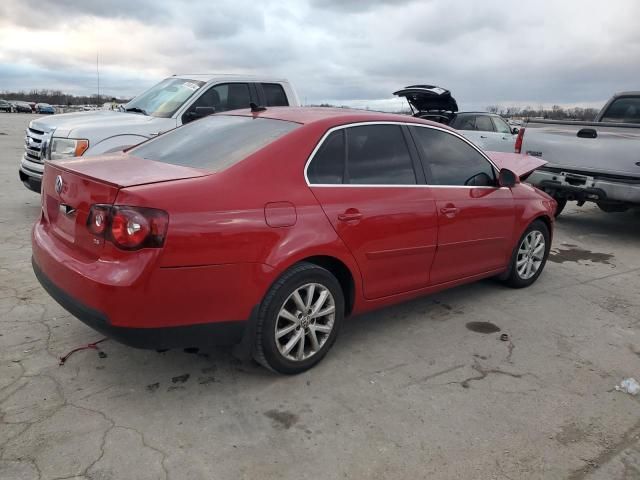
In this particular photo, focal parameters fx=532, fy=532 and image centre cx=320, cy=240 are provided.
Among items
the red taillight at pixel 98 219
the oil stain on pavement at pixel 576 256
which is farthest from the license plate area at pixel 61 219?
the oil stain on pavement at pixel 576 256

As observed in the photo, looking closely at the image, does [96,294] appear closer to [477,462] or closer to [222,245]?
[222,245]

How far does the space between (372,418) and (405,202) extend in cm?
153

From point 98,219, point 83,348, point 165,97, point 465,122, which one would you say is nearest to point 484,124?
point 465,122

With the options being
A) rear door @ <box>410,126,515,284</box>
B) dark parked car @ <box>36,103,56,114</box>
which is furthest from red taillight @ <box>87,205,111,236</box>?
dark parked car @ <box>36,103,56,114</box>

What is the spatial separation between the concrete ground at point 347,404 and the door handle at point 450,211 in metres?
0.89

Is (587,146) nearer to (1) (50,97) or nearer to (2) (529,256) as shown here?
(2) (529,256)

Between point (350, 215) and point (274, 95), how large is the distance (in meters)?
4.84

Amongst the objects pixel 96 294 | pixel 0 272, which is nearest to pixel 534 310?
pixel 96 294

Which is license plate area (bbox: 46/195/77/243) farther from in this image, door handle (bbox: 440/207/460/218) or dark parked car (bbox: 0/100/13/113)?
dark parked car (bbox: 0/100/13/113)

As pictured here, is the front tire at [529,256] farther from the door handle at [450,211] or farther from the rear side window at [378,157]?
the rear side window at [378,157]

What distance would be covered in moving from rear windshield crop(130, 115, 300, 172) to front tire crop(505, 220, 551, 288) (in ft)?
9.06

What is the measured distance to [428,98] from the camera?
1141 centimetres

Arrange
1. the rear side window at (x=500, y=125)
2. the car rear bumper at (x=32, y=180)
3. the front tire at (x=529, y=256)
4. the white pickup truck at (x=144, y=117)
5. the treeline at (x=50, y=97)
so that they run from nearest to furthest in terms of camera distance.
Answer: the front tire at (x=529, y=256) < the white pickup truck at (x=144, y=117) < the car rear bumper at (x=32, y=180) < the rear side window at (x=500, y=125) < the treeline at (x=50, y=97)

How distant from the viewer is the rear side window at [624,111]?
30.2 feet
